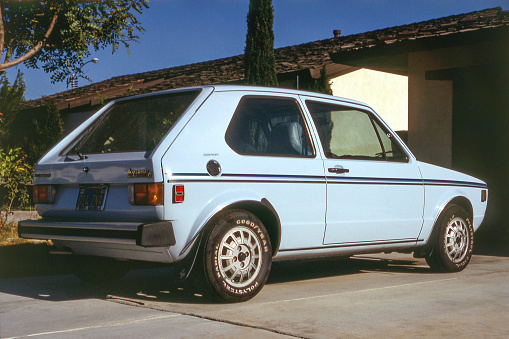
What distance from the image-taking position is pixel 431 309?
544 centimetres

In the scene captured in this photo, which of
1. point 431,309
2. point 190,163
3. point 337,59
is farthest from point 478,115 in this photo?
point 190,163

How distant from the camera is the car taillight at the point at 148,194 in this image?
5.17 metres

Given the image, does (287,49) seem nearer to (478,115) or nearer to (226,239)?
(478,115)

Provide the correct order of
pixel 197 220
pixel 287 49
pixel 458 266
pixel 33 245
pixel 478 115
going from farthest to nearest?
pixel 287 49
pixel 478 115
pixel 33 245
pixel 458 266
pixel 197 220

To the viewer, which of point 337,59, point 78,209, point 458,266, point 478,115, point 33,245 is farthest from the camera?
point 337,59

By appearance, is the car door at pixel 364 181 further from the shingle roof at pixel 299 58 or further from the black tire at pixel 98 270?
the shingle roof at pixel 299 58

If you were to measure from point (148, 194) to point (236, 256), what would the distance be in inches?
36.0

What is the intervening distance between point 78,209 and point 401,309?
2711 millimetres

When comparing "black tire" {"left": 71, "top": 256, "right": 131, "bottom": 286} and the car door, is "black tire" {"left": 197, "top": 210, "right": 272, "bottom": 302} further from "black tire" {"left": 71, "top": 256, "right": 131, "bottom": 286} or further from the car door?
"black tire" {"left": 71, "top": 256, "right": 131, "bottom": 286}

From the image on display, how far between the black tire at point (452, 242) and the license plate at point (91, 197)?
12.2 feet

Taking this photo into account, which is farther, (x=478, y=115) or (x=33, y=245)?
(x=478, y=115)

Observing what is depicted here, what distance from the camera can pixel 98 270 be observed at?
6.57m

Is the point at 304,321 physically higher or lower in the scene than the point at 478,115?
lower

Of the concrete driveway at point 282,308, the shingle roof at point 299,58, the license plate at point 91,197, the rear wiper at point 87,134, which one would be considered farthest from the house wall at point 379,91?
the license plate at point 91,197
